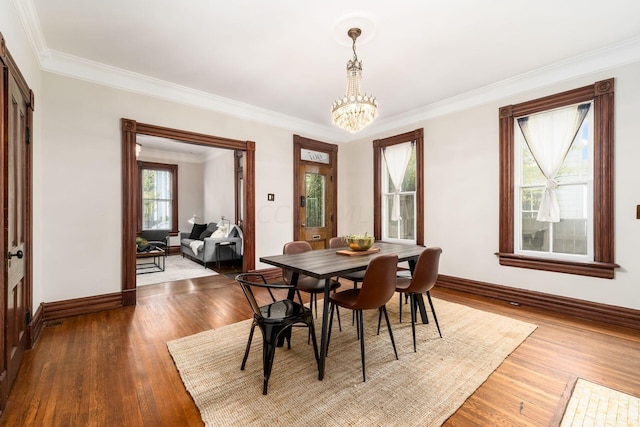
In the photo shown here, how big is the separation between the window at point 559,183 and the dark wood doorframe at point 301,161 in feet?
9.72

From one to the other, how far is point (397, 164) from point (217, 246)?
3915 millimetres

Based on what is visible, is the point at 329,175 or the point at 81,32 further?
the point at 329,175

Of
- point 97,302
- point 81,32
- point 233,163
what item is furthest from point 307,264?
point 233,163

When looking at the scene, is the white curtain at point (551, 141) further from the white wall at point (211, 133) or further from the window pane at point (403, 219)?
the window pane at point (403, 219)

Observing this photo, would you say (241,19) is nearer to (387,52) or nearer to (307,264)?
(387,52)

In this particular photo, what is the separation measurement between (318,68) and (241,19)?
42.8 inches

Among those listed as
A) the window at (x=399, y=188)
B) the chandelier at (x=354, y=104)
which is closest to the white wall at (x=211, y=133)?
the window at (x=399, y=188)

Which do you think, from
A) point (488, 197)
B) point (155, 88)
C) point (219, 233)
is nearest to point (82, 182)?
point (155, 88)

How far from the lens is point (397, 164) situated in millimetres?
5156

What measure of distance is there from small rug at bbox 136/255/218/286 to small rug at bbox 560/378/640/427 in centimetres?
507

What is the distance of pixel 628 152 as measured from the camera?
9.62 feet

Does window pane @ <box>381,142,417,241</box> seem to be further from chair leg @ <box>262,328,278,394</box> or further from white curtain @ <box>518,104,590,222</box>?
chair leg @ <box>262,328,278,394</box>

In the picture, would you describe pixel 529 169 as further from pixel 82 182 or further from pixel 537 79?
pixel 82 182

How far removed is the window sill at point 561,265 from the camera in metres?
3.05
